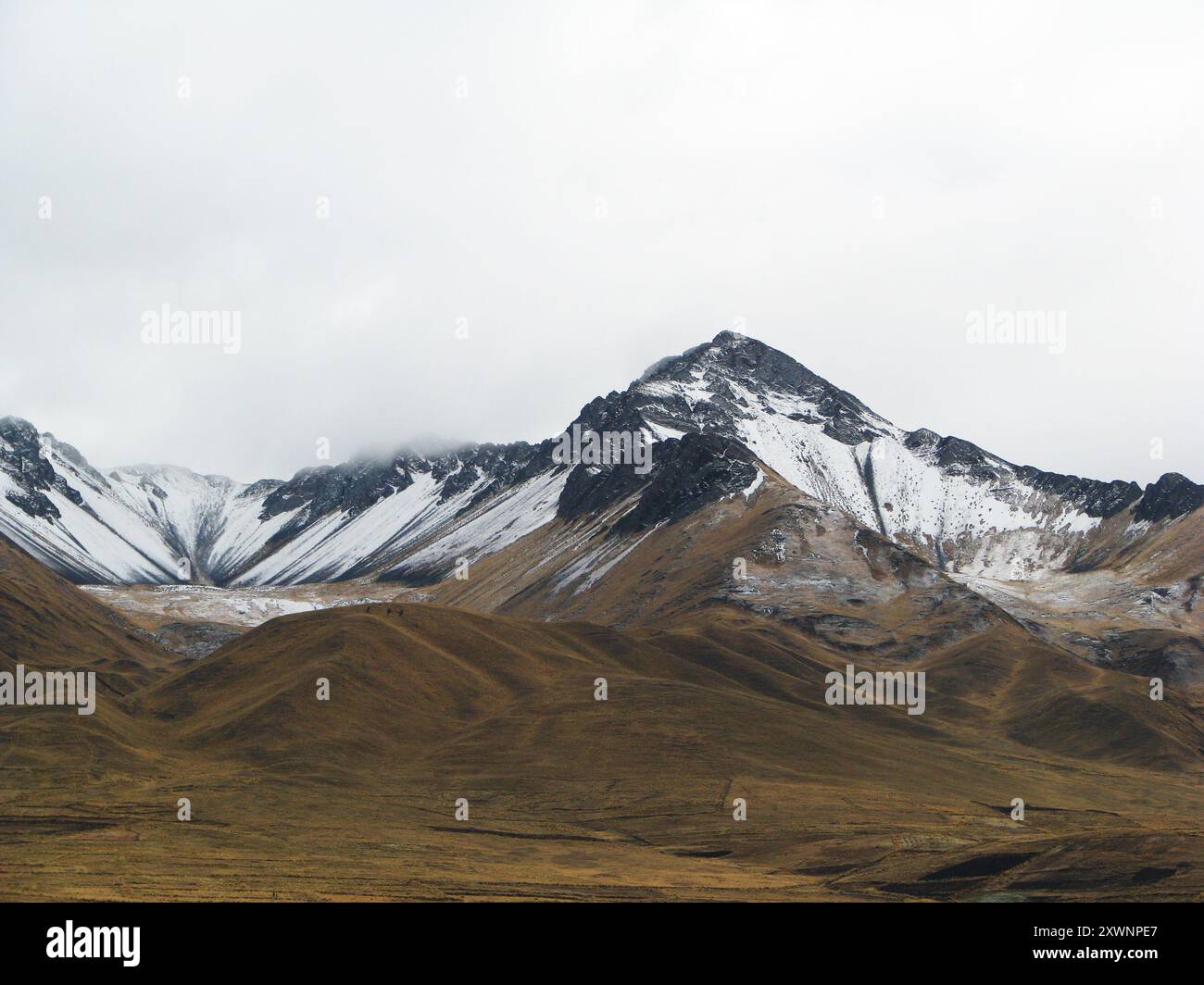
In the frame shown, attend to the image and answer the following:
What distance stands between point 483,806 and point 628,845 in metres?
21.6

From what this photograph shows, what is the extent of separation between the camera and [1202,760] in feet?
629

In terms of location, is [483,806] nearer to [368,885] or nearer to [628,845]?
[628,845]

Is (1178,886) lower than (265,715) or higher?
lower

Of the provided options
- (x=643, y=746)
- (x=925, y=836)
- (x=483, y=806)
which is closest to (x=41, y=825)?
(x=483, y=806)

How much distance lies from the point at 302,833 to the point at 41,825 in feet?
81.9

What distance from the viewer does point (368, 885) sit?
96.0 m
